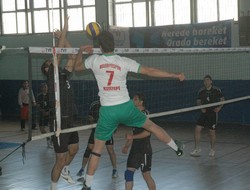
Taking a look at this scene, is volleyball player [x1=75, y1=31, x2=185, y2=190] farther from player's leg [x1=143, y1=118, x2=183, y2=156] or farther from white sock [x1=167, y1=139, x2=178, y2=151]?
white sock [x1=167, y1=139, x2=178, y2=151]

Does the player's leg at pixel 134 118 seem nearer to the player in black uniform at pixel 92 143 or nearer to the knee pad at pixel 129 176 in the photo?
the knee pad at pixel 129 176

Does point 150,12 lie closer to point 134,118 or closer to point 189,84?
point 189,84

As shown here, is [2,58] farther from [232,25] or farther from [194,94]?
[232,25]

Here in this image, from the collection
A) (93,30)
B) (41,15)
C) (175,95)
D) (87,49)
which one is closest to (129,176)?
(87,49)

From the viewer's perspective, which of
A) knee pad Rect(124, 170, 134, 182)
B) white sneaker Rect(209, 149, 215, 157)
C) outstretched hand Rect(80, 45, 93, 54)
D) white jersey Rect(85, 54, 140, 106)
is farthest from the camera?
white sneaker Rect(209, 149, 215, 157)

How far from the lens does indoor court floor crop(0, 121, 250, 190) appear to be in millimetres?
10367

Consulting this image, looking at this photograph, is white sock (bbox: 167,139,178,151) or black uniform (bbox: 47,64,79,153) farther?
black uniform (bbox: 47,64,79,153)

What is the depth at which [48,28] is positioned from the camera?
24.0m

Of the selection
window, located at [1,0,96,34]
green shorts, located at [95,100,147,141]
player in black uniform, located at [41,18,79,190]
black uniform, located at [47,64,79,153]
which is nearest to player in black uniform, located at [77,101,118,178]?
player in black uniform, located at [41,18,79,190]

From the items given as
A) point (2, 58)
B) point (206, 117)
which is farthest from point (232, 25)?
point (2, 58)

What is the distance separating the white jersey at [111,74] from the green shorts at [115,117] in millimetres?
79

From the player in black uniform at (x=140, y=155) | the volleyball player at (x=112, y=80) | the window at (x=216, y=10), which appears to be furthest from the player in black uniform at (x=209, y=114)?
the window at (x=216, y=10)

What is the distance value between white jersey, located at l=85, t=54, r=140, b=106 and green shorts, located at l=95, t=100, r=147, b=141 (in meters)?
0.08

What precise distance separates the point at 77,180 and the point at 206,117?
13.3 feet
